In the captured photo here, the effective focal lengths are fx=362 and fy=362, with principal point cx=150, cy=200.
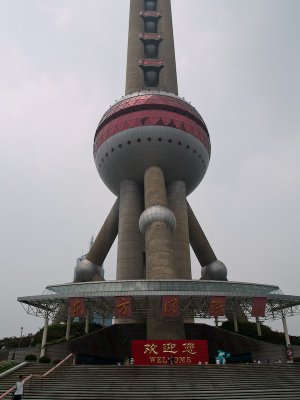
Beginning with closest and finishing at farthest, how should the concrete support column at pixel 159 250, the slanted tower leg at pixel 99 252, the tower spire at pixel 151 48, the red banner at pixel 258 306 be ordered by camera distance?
1. the red banner at pixel 258 306
2. the concrete support column at pixel 159 250
3. the slanted tower leg at pixel 99 252
4. the tower spire at pixel 151 48

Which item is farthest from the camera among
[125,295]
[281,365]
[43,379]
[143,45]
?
[143,45]

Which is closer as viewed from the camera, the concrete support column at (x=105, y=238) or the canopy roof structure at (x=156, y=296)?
the canopy roof structure at (x=156, y=296)

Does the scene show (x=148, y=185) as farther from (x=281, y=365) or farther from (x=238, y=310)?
(x=281, y=365)

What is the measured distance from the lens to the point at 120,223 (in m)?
50.0

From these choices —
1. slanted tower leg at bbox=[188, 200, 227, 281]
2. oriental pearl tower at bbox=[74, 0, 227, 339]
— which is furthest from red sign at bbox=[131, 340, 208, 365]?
slanted tower leg at bbox=[188, 200, 227, 281]

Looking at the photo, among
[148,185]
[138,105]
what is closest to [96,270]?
[148,185]

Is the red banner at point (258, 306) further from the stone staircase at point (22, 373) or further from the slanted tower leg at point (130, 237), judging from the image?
the stone staircase at point (22, 373)

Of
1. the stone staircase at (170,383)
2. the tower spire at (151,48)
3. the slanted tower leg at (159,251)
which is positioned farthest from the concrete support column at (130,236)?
the stone staircase at (170,383)

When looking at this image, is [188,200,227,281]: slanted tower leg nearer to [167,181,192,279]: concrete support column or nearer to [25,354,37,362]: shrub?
[167,181,192,279]: concrete support column

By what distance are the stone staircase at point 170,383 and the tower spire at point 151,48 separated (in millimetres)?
45610

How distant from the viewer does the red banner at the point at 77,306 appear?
3238cm

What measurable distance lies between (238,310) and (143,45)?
159 ft

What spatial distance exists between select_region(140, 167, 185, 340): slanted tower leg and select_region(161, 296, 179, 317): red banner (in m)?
2.38

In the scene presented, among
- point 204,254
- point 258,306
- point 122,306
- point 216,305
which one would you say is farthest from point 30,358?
point 204,254
